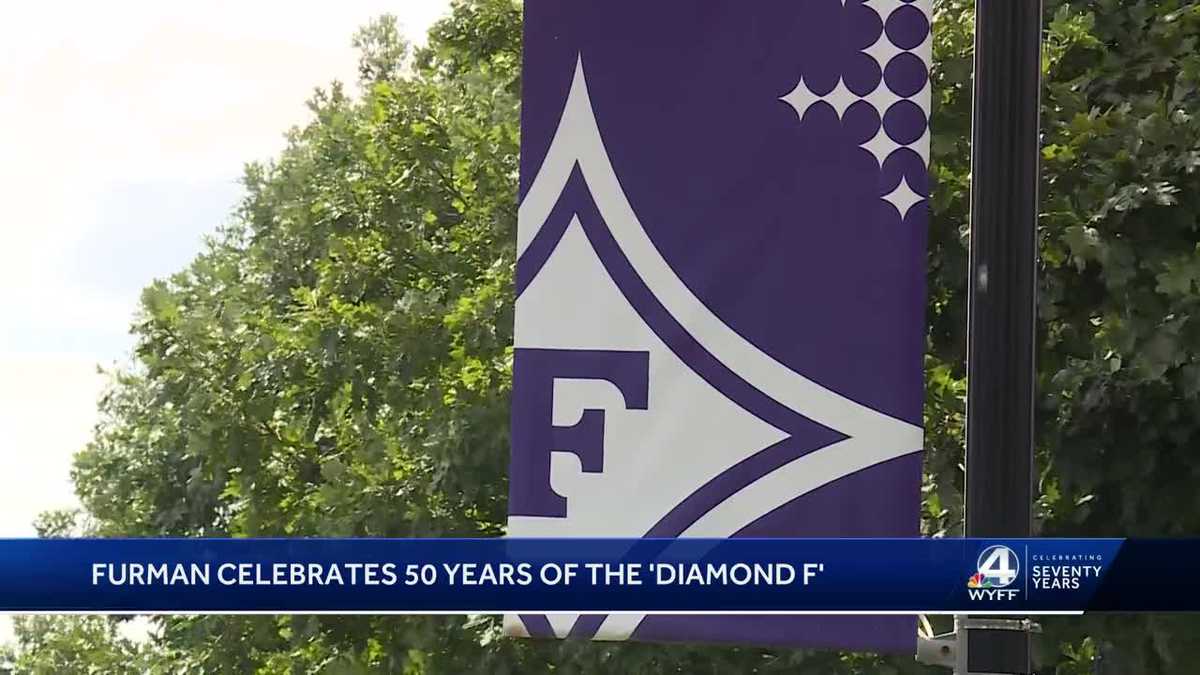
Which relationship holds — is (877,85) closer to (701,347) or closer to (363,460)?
(701,347)

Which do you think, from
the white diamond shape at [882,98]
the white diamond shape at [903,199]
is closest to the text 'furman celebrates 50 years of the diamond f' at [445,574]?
the white diamond shape at [903,199]

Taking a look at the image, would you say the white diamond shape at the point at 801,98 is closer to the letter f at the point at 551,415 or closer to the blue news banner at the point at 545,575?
the letter f at the point at 551,415

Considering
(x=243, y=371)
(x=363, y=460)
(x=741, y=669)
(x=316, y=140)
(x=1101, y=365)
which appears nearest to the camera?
(x=1101, y=365)

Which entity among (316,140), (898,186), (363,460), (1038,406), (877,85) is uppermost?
(316,140)

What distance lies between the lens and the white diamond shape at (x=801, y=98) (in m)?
4.24

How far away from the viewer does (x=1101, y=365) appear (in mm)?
8023

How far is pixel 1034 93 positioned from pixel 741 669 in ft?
26.9

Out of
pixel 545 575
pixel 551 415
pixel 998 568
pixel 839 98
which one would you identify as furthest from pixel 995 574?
pixel 839 98

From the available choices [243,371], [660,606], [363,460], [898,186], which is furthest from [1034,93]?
[243,371]

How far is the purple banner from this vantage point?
13.7 ft

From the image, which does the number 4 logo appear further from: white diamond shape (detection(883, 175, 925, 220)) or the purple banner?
white diamond shape (detection(883, 175, 925, 220))

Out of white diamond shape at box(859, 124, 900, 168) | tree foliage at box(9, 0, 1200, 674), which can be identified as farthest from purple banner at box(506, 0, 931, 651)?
tree foliage at box(9, 0, 1200, 674)

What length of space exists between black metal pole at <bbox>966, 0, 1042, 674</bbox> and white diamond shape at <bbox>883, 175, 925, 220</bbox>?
2.57 ft

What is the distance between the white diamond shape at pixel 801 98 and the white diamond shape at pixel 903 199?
11.9 inches
